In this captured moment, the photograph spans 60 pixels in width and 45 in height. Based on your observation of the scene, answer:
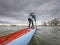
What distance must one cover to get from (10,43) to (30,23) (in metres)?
10.3

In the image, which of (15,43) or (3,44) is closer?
(3,44)

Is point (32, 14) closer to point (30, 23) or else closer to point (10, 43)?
point (30, 23)

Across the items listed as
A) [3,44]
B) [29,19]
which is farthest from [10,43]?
[29,19]

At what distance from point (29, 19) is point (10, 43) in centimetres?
954

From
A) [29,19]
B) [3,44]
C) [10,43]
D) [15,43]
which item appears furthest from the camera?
[29,19]

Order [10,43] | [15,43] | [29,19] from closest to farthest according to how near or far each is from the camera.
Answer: [10,43]
[15,43]
[29,19]

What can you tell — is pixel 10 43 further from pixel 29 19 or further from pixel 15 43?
pixel 29 19

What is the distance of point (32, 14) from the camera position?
48.0ft

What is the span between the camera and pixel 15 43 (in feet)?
17.7

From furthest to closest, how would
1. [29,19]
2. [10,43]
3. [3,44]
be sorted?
[29,19]
[10,43]
[3,44]

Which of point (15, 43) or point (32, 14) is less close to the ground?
point (32, 14)

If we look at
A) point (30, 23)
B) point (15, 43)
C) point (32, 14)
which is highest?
point (32, 14)

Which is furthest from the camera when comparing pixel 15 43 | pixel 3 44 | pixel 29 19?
pixel 29 19

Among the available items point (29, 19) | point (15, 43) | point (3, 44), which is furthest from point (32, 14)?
point (3, 44)
